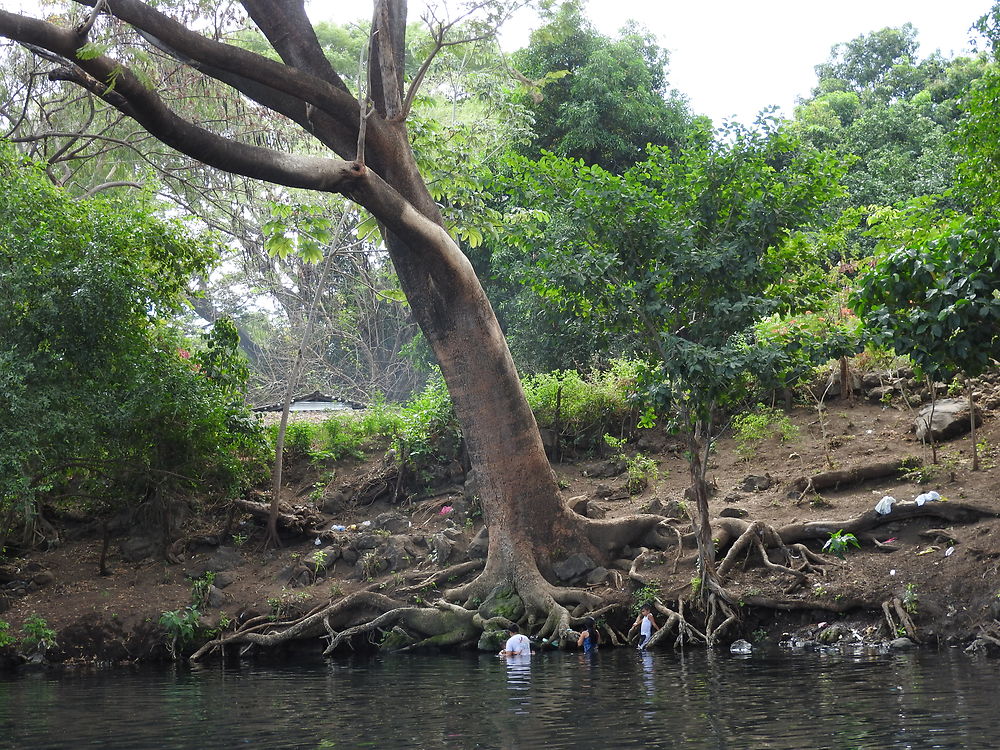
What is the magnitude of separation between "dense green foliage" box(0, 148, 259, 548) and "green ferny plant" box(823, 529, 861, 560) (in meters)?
8.71

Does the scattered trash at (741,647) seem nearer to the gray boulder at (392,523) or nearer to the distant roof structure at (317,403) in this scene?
the gray boulder at (392,523)

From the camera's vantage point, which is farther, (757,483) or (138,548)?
(138,548)

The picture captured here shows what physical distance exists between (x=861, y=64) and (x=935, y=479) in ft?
88.6

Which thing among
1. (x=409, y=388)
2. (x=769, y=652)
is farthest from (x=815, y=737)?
(x=409, y=388)

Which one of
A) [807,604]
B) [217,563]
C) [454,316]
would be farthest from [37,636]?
[807,604]

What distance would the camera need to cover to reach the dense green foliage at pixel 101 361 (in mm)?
11609

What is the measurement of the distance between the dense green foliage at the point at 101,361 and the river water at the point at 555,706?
3.12m

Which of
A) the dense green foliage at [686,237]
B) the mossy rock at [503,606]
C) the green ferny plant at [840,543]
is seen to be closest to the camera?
the dense green foliage at [686,237]

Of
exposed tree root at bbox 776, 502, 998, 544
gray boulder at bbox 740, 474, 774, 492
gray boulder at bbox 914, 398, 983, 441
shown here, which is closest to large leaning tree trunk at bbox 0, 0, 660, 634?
exposed tree root at bbox 776, 502, 998, 544

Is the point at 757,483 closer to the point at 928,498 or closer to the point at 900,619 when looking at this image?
the point at 928,498

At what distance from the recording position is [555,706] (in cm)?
736

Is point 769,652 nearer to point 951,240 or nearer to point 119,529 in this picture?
point 951,240

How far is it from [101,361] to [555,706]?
7.89m

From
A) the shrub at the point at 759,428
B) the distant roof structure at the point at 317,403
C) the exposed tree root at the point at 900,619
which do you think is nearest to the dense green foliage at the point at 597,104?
the distant roof structure at the point at 317,403
